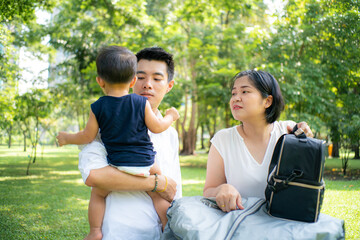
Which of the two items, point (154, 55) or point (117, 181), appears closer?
point (117, 181)

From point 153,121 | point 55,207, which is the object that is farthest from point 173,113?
point 55,207


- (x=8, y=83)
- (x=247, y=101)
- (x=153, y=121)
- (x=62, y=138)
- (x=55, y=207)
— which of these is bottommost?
(x=55, y=207)

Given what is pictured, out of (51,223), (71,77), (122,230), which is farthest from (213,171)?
(71,77)

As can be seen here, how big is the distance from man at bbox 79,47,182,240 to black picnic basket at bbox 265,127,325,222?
2.11ft

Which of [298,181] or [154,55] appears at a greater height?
[154,55]

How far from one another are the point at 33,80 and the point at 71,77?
1904mm

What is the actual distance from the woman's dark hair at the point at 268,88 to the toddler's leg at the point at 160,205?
86 cm

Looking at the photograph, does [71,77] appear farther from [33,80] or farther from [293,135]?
[293,135]

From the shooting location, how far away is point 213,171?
6.75 ft

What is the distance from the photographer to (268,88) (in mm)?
2014

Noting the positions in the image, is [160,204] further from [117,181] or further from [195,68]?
[195,68]

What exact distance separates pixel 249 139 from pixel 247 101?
28 centimetres

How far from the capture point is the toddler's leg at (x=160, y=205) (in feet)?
6.08

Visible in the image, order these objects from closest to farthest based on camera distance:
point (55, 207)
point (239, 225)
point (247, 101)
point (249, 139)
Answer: point (239, 225), point (247, 101), point (249, 139), point (55, 207)
